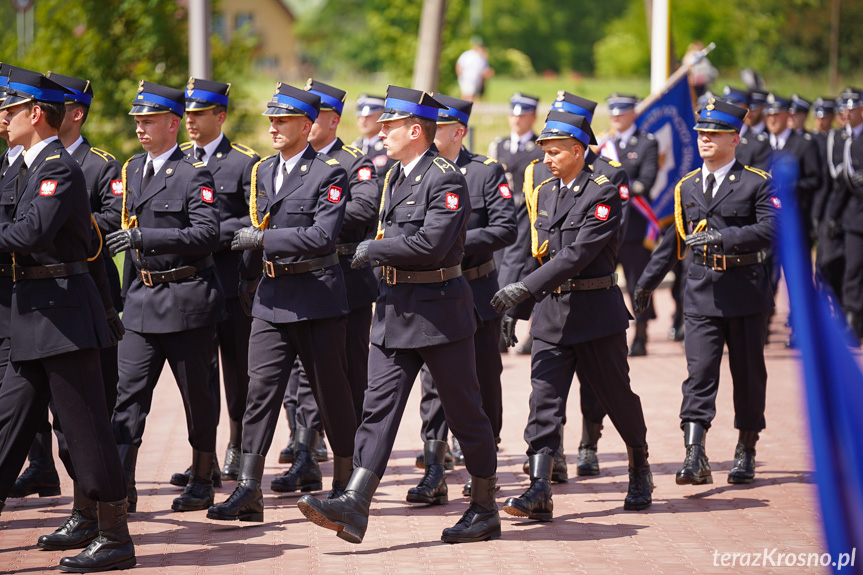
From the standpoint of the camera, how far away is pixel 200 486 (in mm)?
6824

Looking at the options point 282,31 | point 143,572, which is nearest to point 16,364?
point 143,572

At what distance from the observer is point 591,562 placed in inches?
226

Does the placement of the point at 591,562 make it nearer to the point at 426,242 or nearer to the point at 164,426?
the point at 426,242

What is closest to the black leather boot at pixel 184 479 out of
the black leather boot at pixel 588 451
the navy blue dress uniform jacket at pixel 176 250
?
the navy blue dress uniform jacket at pixel 176 250

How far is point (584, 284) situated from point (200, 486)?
2385 millimetres

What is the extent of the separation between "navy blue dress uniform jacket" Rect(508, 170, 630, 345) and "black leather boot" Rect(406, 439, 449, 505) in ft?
3.14

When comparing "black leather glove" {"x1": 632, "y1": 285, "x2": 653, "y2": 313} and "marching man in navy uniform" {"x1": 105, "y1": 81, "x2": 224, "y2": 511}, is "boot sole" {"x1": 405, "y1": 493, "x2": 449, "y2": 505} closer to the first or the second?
"marching man in navy uniform" {"x1": 105, "y1": 81, "x2": 224, "y2": 511}

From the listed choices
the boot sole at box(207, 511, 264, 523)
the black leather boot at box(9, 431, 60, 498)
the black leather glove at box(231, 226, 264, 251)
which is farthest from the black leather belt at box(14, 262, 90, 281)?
the black leather boot at box(9, 431, 60, 498)

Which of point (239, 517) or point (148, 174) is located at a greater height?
point (148, 174)

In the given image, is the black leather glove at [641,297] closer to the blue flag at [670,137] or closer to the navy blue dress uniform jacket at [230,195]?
the navy blue dress uniform jacket at [230,195]

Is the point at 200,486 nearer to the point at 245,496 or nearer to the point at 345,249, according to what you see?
the point at 245,496

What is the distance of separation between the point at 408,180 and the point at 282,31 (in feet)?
268

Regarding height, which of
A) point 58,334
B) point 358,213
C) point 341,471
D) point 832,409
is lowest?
point 341,471

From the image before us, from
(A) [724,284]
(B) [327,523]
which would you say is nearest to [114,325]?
(B) [327,523]
